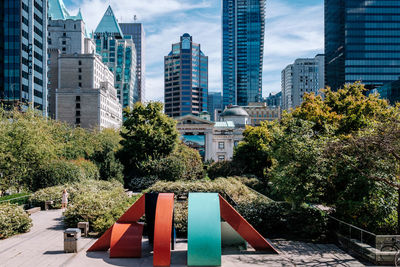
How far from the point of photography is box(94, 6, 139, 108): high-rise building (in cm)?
16775

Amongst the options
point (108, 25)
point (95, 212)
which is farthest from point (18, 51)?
point (108, 25)

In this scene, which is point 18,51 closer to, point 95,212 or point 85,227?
point 95,212

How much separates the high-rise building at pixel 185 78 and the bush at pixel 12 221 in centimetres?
15186

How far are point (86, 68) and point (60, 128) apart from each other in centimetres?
6529

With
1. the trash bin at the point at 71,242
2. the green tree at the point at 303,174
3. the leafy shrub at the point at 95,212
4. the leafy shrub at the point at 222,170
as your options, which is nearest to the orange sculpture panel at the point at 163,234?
the trash bin at the point at 71,242

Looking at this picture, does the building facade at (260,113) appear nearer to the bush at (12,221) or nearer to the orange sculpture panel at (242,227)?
the bush at (12,221)

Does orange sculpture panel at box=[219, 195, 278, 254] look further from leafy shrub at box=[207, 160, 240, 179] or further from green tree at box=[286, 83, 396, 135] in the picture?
leafy shrub at box=[207, 160, 240, 179]

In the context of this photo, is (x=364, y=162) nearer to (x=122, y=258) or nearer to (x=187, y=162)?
(x=122, y=258)

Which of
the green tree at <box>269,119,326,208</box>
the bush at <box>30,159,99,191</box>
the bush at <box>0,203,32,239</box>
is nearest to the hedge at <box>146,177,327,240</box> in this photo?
the green tree at <box>269,119,326,208</box>

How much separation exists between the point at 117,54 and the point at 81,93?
71.2m

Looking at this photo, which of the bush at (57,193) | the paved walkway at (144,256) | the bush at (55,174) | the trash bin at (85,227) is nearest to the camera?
the paved walkway at (144,256)

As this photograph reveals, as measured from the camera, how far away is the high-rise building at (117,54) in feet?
550

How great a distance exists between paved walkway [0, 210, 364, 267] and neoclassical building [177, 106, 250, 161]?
64.4 m

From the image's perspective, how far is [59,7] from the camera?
439 ft
